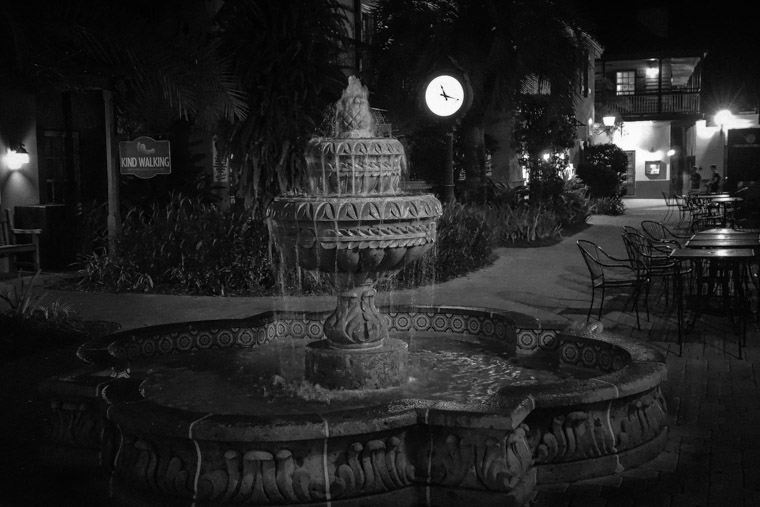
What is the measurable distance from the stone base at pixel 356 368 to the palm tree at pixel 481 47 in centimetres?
1291

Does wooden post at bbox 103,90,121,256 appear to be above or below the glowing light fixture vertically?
below

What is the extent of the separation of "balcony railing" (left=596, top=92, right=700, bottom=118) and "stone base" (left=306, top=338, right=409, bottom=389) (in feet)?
122

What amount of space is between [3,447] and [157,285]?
675 cm

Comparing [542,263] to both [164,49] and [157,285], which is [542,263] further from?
[164,49]

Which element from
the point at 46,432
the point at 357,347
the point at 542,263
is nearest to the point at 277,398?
the point at 357,347

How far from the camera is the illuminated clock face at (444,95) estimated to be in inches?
540

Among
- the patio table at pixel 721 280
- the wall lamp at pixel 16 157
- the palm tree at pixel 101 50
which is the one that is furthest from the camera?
the wall lamp at pixel 16 157

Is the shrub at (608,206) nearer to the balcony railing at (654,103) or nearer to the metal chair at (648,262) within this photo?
the balcony railing at (654,103)

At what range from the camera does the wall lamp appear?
14531 millimetres

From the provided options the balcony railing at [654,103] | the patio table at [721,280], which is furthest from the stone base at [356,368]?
the balcony railing at [654,103]

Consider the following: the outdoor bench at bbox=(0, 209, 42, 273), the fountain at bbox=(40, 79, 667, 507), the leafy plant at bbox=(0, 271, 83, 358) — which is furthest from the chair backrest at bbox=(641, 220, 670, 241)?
the outdoor bench at bbox=(0, 209, 42, 273)

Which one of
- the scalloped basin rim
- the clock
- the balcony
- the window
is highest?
the window

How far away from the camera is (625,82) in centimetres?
4466

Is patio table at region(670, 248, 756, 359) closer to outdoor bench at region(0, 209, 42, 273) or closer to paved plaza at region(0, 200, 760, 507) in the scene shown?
paved plaza at region(0, 200, 760, 507)
